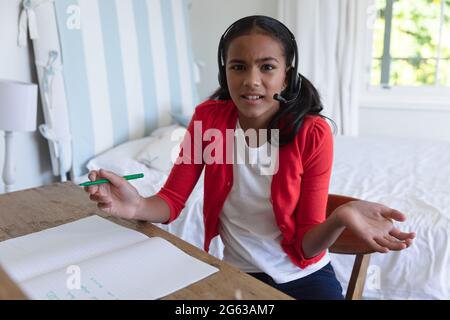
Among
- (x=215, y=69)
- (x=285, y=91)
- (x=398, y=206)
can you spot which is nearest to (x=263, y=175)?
(x=285, y=91)

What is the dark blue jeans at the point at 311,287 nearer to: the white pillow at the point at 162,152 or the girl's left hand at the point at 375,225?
the girl's left hand at the point at 375,225

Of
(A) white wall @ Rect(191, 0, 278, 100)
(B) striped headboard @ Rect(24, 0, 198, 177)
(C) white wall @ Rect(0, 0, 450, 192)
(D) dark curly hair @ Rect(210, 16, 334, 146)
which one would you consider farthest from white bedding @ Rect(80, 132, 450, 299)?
(A) white wall @ Rect(191, 0, 278, 100)

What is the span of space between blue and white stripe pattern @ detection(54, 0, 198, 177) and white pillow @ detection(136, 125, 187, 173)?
0.23 m

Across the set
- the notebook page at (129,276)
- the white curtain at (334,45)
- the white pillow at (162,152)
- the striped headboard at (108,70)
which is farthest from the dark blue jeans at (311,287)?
the white curtain at (334,45)

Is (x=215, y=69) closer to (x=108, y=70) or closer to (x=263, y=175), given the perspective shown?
(x=108, y=70)

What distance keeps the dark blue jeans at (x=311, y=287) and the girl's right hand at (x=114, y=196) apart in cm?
32

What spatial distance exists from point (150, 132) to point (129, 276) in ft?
5.84

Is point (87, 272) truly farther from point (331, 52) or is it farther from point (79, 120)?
point (331, 52)

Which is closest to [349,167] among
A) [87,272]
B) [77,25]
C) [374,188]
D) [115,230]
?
[374,188]

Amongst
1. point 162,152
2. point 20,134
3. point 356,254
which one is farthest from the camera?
point 162,152

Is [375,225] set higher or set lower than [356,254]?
higher

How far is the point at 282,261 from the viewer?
1049 mm

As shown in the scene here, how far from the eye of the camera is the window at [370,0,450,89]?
10.1 ft

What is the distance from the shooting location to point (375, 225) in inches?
32.7
